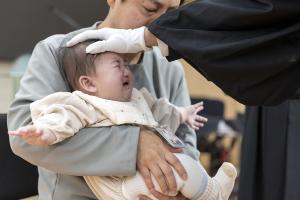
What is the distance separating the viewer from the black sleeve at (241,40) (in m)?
1.09

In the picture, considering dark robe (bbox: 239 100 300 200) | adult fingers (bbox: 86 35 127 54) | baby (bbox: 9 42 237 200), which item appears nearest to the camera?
baby (bbox: 9 42 237 200)

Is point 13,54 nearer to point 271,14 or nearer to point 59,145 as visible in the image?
point 59,145

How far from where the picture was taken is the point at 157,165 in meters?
1.24

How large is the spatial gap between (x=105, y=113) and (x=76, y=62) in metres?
0.18

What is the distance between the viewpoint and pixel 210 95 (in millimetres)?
6020

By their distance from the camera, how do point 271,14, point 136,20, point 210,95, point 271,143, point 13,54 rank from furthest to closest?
point 210,95 → point 13,54 → point 271,143 → point 136,20 → point 271,14

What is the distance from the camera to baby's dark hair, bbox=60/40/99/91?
4.41 feet

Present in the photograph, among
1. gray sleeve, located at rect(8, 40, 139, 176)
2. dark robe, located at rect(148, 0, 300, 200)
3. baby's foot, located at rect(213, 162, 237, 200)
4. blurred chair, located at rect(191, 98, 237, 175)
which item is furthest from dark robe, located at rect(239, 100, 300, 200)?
blurred chair, located at rect(191, 98, 237, 175)

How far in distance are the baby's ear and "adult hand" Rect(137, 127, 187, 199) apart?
0.19 m

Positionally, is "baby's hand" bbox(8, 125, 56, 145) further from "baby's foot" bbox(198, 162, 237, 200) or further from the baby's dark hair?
"baby's foot" bbox(198, 162, 237, 200)

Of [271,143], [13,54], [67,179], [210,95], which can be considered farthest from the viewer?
[210,95]

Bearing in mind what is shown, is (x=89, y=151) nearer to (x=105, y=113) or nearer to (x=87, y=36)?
(x=105, y=113)

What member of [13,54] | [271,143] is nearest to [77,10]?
[13,54]

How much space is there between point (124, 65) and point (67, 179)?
14.0 inches
